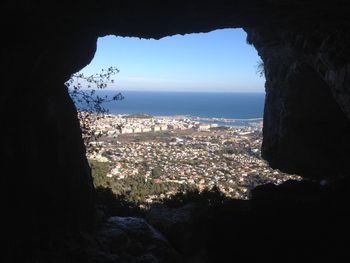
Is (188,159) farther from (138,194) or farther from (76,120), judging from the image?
(76,120)

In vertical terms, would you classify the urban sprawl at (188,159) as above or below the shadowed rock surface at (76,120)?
below

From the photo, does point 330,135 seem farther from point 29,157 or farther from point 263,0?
point 29,157

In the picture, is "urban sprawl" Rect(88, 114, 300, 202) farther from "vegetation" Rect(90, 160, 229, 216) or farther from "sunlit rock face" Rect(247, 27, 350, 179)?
"sunlit rock face" Rect(247, 27, 350, 179)

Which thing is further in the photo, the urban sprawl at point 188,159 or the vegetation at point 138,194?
the urban sprawl at point 188,159

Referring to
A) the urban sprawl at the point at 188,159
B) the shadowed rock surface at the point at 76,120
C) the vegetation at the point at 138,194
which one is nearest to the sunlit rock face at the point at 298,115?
the shadowed rock surface at the point at 76,120

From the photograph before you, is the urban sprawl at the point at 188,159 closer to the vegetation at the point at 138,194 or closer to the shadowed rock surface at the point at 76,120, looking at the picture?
the vegetation at the point at 138,194

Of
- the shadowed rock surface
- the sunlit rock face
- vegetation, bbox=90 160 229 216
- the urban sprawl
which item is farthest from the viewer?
the urban sprawl

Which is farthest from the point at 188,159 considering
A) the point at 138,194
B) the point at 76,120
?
the point at 76,120

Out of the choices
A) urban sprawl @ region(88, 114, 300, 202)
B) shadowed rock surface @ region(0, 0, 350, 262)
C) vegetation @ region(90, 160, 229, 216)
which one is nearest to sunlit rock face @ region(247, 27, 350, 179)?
shadowed rock surface @ region(0, 0, 350, 262)

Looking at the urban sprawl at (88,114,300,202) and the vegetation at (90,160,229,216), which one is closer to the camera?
the vegetation at (90,160,229,216)
